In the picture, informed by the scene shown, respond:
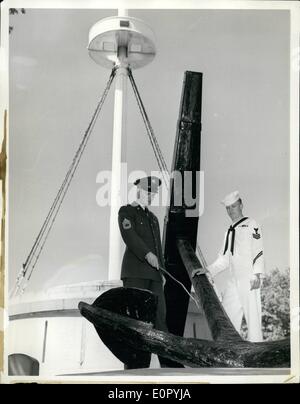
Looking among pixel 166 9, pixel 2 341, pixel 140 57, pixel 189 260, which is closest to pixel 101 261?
pixel 189 260

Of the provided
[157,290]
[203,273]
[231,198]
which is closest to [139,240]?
[157,290]

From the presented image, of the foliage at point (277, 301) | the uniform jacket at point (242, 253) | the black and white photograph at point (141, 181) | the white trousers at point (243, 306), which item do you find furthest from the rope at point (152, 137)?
the foliage at point (277, 301)

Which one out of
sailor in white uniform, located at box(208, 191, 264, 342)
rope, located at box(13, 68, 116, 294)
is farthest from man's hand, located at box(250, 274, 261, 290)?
rope, located at box(13, 68, 116, 294)

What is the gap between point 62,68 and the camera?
458 cm

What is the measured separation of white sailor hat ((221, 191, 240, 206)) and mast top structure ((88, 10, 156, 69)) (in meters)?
1.14

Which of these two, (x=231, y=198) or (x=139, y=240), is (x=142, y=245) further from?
(x=231, y=198)

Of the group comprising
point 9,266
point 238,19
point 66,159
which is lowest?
point 9,266

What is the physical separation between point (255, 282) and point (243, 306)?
191mm

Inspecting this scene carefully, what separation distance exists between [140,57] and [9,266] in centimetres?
179

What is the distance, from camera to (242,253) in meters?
4.53

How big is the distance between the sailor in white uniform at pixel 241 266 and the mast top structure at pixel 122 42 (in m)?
1.22

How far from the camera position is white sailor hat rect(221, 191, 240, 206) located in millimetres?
4516

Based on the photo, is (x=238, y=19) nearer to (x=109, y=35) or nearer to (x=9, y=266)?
(x=109, y=35)

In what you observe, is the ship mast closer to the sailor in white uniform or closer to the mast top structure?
the mast top structure
